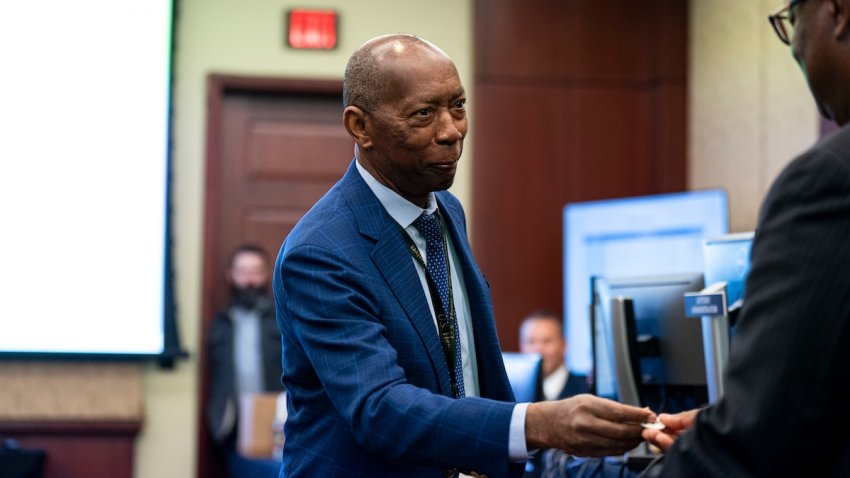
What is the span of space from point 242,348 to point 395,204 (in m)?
4.28

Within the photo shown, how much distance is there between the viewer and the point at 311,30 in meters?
6.38

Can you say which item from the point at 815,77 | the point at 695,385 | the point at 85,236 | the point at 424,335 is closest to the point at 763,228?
the point at 815,77

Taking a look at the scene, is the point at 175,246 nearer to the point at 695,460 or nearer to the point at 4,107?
the point at 4,107

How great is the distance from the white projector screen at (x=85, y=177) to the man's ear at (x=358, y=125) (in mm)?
4373

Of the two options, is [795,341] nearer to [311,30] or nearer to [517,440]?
[517,440]

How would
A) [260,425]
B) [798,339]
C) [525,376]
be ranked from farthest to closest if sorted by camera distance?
[260,425] < [525,376] < [798,339]

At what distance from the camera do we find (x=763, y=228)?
1161 millimetres

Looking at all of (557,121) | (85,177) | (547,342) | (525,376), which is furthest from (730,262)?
(85,177)

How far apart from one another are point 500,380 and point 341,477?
352mm

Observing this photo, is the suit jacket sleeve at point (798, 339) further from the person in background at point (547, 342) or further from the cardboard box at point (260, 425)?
the cardboard box at point (260, 425)

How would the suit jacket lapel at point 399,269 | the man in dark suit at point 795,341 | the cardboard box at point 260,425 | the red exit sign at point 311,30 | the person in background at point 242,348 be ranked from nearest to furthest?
the man in dark suit at point 795,341 → the suit jacket lapel at point 399,269 → the cardboard box at point 260,425 → the person in background at point 242,348 → the red exit sign at point 311,30

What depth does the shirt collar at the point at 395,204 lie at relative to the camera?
1.94 meters

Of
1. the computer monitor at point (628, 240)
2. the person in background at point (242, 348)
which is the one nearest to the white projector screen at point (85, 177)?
the person in background at point (242, 348)

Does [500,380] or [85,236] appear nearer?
[500,380]
